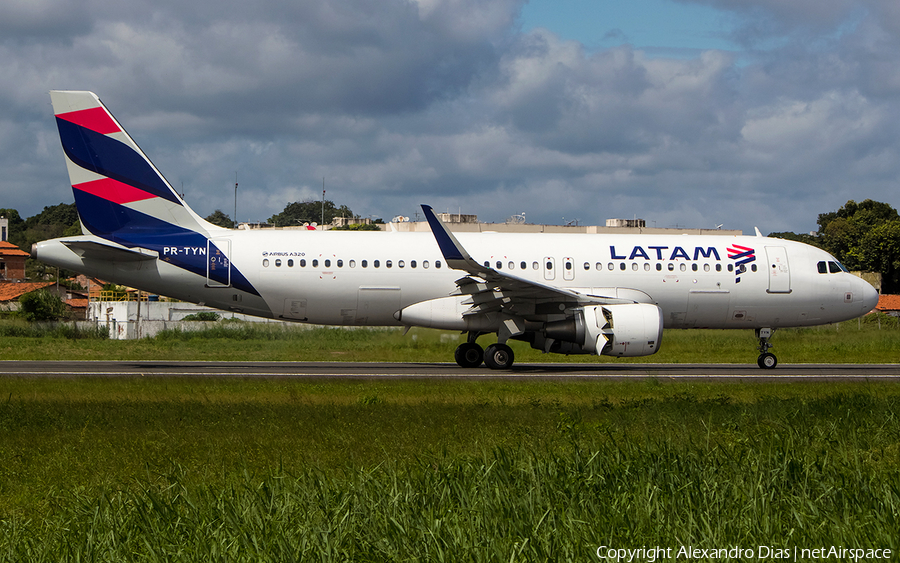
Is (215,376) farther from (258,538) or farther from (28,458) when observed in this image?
(258,538)

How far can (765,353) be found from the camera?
24.2 meters

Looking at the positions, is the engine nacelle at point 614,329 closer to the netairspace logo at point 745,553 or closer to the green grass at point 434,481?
the green grass at point 434,481

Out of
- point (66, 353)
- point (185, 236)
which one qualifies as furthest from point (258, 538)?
point (66, 353)

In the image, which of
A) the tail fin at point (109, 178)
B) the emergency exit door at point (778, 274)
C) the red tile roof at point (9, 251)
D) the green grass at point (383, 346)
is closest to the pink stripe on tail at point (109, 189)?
the tail fin at point (109, 178)

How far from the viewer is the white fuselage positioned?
74.7 ft

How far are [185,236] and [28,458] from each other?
14.5 meters

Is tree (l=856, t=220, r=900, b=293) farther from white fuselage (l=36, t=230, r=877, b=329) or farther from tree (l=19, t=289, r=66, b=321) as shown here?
tree (l=19, t=289, r=66, b=321)

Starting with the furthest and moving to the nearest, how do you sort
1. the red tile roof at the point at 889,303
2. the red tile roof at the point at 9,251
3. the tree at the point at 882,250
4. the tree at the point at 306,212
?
the tree at the point at 306,212
the red tile roof at the point at 9,251
the tree at the point at 882,250
the red tile roof at the point at 889,303

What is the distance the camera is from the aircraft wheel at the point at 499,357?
22.6 meters

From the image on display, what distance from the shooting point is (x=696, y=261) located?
80.4ft

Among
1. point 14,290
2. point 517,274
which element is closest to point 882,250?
point 517,274

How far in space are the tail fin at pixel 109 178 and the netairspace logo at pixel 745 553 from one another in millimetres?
19947

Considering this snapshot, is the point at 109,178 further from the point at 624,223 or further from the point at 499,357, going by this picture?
the point at 624,223

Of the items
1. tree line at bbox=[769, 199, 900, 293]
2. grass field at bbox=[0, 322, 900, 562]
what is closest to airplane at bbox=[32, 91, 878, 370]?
grass field at bbox=[0, 322, 900, 562]
